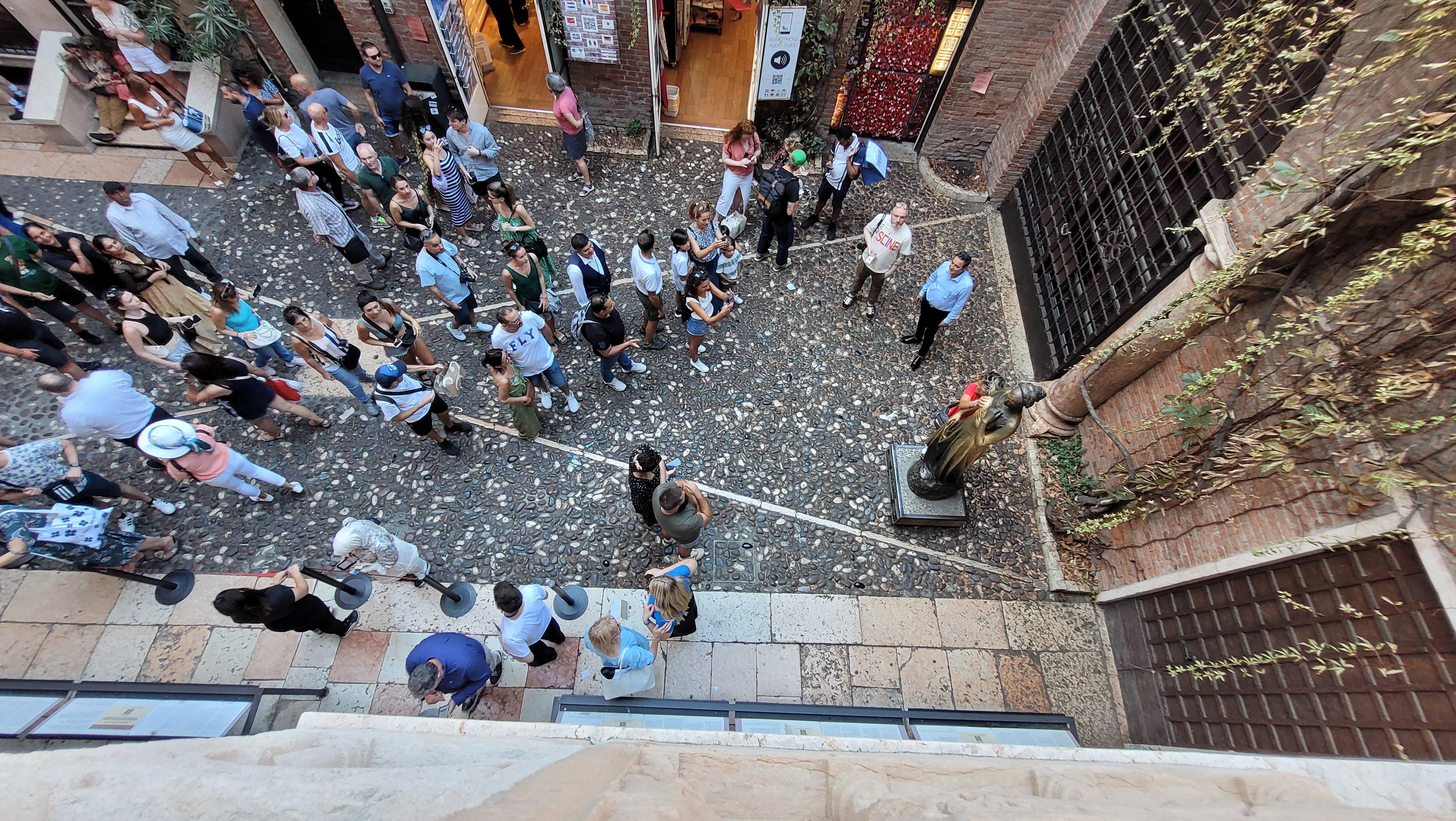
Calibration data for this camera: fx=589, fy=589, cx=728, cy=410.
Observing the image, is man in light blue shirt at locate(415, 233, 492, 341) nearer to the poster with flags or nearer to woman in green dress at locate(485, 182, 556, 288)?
woman in green dress at locate(485, 182, 556, 288)

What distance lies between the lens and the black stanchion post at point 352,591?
5781mm

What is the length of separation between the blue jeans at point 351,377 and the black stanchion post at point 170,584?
2.43 m

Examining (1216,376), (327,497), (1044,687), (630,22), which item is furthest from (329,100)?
(1044,687)

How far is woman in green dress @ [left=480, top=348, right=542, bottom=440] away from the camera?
19.4 feet

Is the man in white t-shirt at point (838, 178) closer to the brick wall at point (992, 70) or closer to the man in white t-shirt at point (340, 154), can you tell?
the brick wall at point (992, 70)

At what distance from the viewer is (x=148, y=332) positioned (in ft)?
20.4

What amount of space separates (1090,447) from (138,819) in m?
8.36

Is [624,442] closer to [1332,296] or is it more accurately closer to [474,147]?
[474,147]

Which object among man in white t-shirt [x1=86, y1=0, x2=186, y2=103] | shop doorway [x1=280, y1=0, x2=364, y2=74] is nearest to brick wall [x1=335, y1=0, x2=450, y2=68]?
shop doorway [x1=280, y1=0, x2=364, y2=74]

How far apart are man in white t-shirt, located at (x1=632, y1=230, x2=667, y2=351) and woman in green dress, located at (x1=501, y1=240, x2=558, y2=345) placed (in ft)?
3.81

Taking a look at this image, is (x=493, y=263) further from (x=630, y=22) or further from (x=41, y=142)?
(x=41, y=142)

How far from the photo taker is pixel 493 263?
344 inches

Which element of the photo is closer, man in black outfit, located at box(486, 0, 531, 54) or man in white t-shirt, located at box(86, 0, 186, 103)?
man in white t-shirt, located at box(86, 0, 186, 103)

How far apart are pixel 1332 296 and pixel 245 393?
9.88 meters
